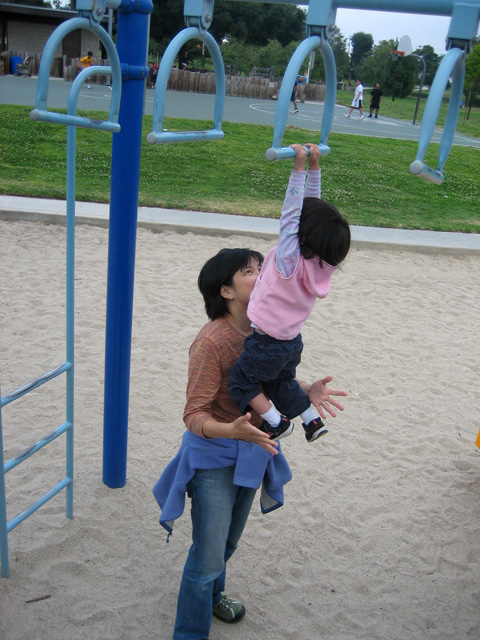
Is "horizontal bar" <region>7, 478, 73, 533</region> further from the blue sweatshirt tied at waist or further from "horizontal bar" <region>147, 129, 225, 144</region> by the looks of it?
"horizontal bar" <region>147, 129, 225, 144</region>

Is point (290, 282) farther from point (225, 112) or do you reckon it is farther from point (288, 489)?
point (225, 112)

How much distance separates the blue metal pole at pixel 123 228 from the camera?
242 centimetres

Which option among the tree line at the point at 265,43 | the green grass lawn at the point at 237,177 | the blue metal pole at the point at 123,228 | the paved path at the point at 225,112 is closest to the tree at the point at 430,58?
the tree line at the point at 265,43

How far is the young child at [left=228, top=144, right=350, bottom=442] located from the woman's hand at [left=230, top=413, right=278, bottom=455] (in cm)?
15

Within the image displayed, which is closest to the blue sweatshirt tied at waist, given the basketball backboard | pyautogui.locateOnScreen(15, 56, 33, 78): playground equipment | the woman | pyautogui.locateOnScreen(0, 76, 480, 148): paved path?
the woman

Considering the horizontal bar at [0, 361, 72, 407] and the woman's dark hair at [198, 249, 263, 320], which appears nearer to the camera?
the woman's dark hair at [198, 249, 263, 320]

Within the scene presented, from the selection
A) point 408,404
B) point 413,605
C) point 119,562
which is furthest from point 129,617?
point 408,404

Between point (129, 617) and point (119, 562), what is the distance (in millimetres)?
326

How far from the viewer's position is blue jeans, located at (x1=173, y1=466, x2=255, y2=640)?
188 cm

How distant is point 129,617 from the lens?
7.95 ft

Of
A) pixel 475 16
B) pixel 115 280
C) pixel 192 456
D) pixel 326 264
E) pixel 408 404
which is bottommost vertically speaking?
pixel 408 404

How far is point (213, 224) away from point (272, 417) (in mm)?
6505

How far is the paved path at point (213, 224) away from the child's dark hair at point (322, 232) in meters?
6.29

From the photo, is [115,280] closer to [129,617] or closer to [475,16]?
[129,617]
